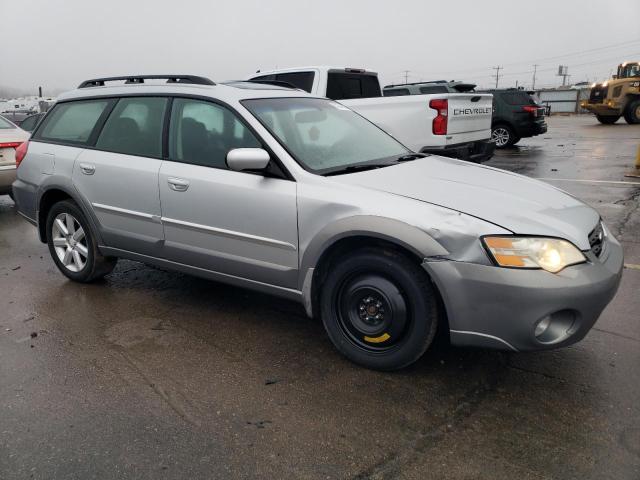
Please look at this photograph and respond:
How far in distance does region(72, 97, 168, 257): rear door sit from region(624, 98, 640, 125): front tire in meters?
23.7

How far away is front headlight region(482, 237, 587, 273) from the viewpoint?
2.60m

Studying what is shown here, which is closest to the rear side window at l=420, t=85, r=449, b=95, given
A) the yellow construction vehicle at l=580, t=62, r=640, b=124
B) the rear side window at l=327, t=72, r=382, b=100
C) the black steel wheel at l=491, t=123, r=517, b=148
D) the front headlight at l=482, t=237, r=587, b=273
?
the black steel wheel at l=491, t=123, r=517, b=148

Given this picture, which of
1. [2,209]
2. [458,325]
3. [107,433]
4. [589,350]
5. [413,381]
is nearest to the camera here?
[107,433]

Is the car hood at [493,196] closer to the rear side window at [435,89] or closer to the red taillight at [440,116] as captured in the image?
the red taillight at [440,116]

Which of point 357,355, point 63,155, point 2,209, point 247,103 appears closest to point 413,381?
point 357,355

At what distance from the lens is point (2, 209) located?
8359 millimetres

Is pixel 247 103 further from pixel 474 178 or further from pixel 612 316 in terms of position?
pixel 612 316

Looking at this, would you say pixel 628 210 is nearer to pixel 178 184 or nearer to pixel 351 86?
pixel 351 86

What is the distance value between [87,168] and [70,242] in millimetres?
776

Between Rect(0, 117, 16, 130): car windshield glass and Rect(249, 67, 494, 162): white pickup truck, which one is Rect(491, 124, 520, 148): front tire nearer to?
Rect(249, 67, 494, 162): white pickup truck

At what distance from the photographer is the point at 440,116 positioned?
25.4 feet

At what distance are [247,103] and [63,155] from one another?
1892mm

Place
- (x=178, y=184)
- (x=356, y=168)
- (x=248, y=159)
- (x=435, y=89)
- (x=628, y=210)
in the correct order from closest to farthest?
(x=248, y=159) < (x=356, y=168) < (x=178, y=184) < (x=628, y=210) < (x=435, y=89)

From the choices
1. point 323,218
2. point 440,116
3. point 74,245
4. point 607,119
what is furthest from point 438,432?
point 607,119
